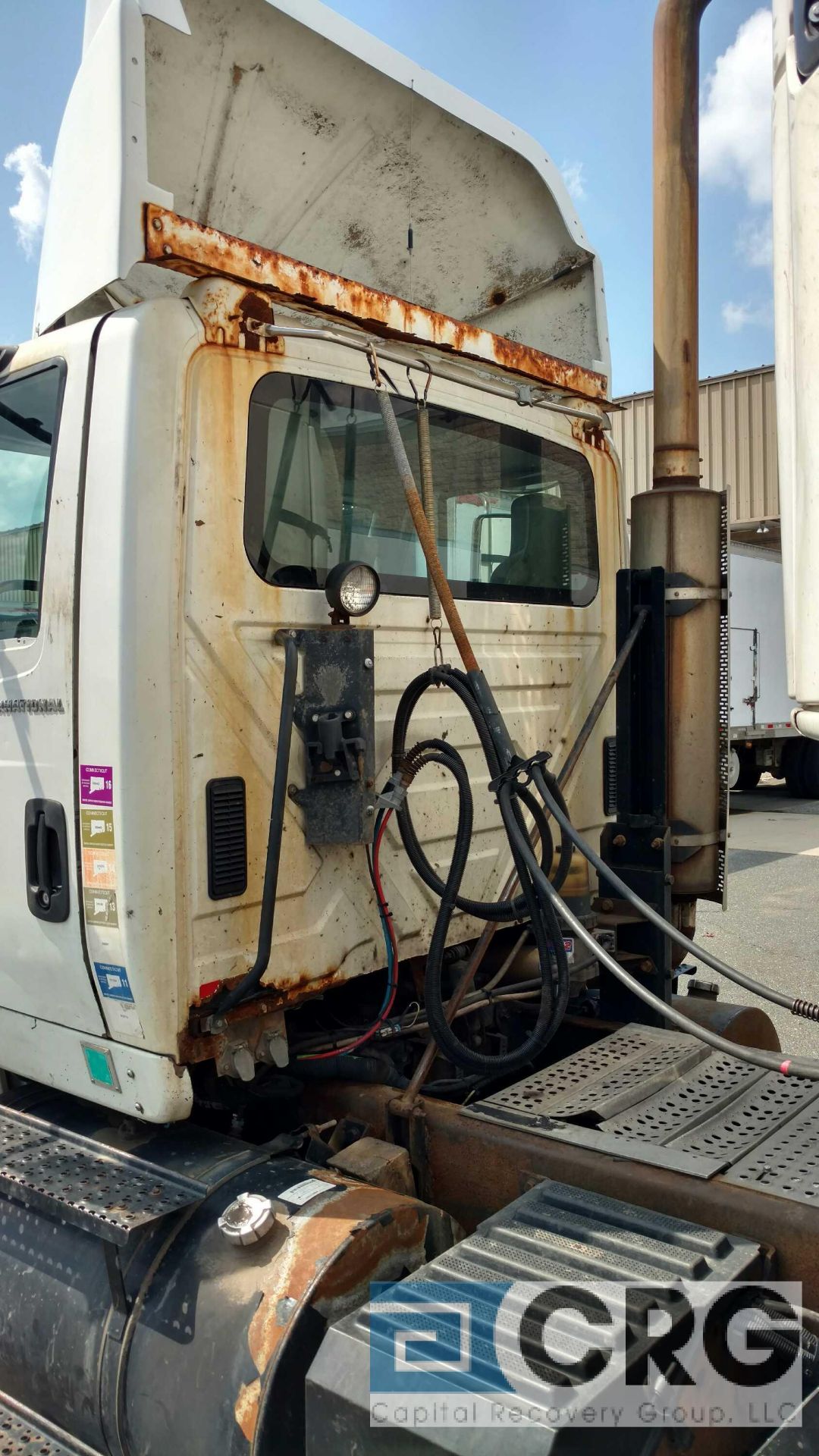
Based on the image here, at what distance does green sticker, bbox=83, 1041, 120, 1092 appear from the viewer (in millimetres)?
2426

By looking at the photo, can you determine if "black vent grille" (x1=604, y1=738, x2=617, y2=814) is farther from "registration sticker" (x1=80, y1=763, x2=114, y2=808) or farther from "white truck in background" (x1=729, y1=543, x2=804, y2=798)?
"white truck in background" (x1=729, y1=543, x2=804, y2=798)

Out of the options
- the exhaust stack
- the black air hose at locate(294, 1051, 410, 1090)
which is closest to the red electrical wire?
the black air hose at locate(294, 1051, 410, 1090)

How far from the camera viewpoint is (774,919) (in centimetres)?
821

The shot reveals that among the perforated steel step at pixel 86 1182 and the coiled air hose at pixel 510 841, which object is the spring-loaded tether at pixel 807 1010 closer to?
the coiled air hose at pixel 510 841

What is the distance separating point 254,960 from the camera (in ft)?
8.10

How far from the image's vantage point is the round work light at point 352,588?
8.46ft

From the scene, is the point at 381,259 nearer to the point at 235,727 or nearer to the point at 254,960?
the point at 235,727

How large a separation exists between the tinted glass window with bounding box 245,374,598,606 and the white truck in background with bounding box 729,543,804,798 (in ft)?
38.7

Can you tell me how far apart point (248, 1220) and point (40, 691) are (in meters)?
1.23

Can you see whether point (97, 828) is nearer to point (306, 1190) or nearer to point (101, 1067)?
point (101, 1067)

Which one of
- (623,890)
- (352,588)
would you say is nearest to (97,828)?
(352,588)

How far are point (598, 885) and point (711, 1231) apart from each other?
1.62 m

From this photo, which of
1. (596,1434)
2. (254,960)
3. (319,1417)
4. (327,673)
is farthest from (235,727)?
(596,1434)

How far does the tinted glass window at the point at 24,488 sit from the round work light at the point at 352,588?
2.22ft
